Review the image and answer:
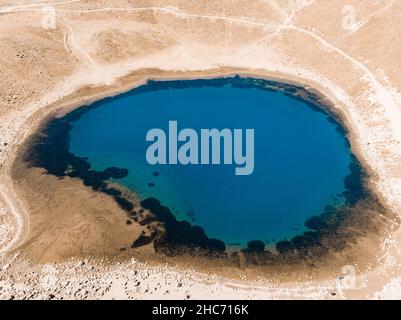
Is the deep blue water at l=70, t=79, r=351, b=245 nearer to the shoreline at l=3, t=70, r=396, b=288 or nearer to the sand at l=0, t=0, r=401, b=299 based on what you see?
the shoreline at l=3, t=70, r=396, b=288

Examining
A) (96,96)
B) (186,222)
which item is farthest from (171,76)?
(186,222)

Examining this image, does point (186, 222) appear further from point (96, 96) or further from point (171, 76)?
point (171, 76)

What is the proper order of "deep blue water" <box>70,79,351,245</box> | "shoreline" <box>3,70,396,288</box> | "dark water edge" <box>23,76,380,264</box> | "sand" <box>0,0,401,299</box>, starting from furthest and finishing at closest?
"shoreline" <box>3,70,396,288</box> → "deep blue water" <box>70,79,351,245</box> → "dark water edge" <box>23,76,380,264</box> → "sand" <box>0,0,401,299</box>

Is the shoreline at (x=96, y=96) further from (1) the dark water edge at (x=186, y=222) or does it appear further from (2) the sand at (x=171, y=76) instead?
(1) the dark water edge at (x=186, y=222)

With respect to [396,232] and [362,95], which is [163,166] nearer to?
[396,232]

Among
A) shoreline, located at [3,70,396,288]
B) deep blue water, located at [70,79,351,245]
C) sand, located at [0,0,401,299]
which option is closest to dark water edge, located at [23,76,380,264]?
deep blue water, located at [70,79,351,245]
